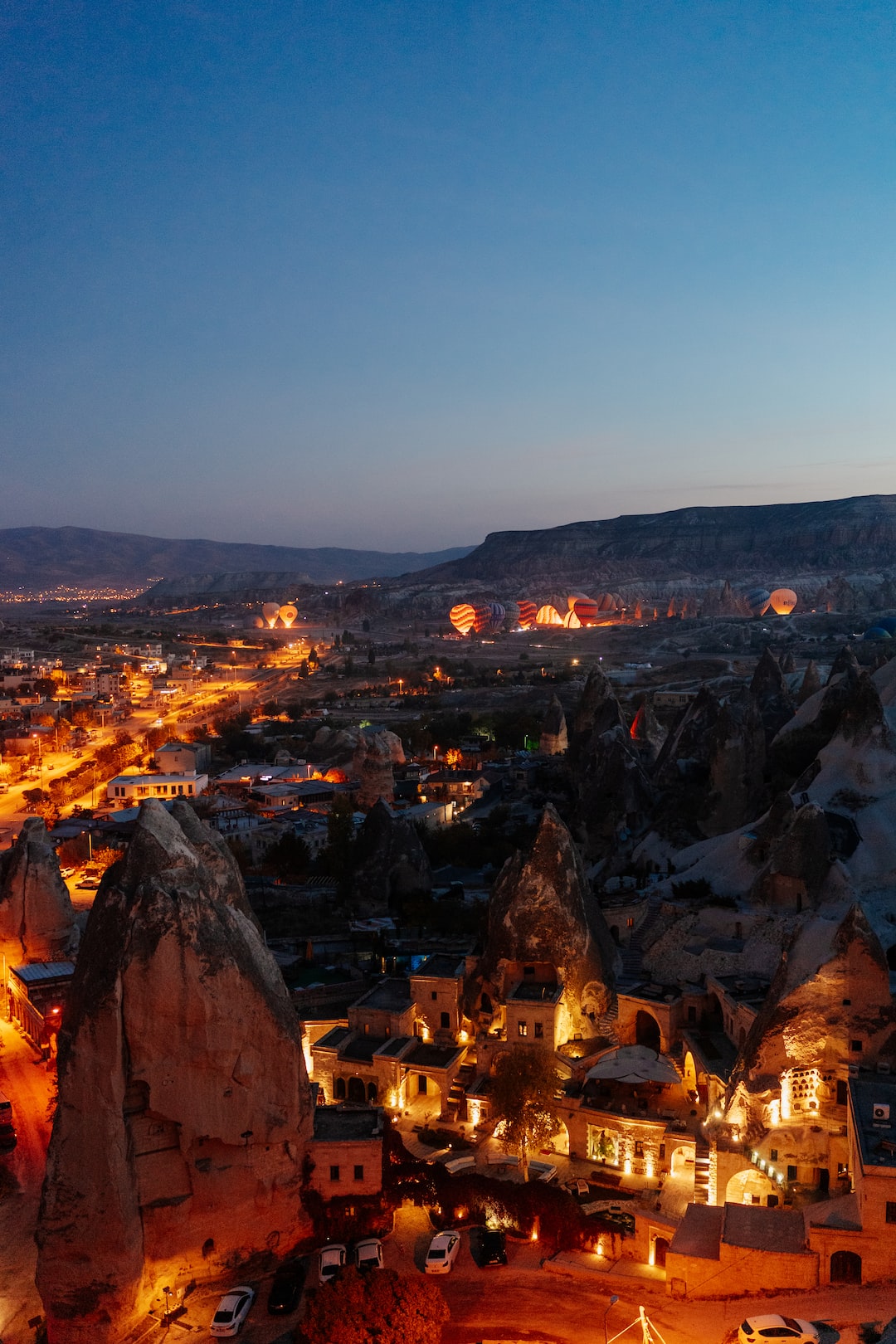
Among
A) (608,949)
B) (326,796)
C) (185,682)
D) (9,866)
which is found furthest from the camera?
(185,682)

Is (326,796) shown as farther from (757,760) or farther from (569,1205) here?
(569,1205)

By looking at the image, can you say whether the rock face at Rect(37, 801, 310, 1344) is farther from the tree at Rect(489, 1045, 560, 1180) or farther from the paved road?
the tree at Rect(489, 1045, 560, 1180)

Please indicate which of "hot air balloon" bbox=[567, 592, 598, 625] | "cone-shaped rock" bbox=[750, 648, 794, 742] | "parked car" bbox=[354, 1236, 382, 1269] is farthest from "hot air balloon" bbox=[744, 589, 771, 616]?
"parked car" bbox=[354, 1236, 382, 1269]

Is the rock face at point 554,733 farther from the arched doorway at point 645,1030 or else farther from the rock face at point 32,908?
the arched doorway at point 645,1030

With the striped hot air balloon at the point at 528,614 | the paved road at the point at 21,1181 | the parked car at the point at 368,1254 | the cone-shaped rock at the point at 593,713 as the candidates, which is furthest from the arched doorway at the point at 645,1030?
the striped hot air balloon at the point at 528,614

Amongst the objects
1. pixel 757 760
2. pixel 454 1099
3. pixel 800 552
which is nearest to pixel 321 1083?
pixel 454 1099

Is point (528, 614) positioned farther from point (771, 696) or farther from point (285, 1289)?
point (285, 1289)

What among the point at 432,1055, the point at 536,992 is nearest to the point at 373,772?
the point at 432,1055
